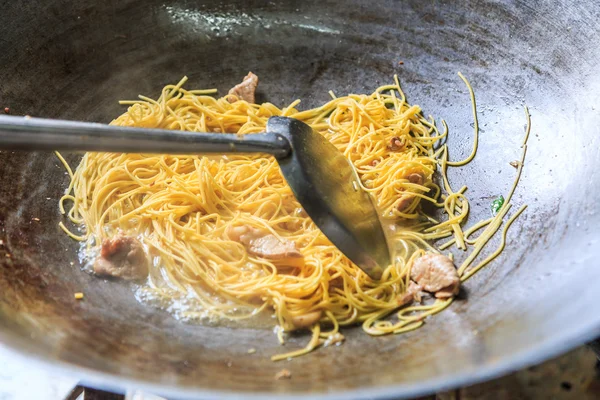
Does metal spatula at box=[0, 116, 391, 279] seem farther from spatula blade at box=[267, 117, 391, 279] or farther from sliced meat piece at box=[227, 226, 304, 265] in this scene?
sliced meat piece at box=[227, 226, 304, 265]

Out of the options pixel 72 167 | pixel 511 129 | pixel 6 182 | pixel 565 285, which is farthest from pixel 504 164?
pixel 6 182

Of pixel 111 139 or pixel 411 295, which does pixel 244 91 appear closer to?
pixel 111 139

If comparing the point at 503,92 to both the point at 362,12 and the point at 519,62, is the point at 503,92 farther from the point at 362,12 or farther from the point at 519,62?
the point at 362,12

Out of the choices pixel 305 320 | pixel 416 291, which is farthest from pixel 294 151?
pixel 416 291

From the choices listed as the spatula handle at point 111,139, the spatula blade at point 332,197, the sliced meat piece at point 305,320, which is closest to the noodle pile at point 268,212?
the sliced meat piece at point 305,320

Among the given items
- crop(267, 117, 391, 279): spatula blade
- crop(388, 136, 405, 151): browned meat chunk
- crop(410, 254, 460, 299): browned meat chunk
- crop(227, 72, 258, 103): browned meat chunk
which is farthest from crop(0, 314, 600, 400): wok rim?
crop(227, 72, 258, 103): browned meat chunk

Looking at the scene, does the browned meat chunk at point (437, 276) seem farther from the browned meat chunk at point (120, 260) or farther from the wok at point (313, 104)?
the browned meat chunk at point (120, 260)
